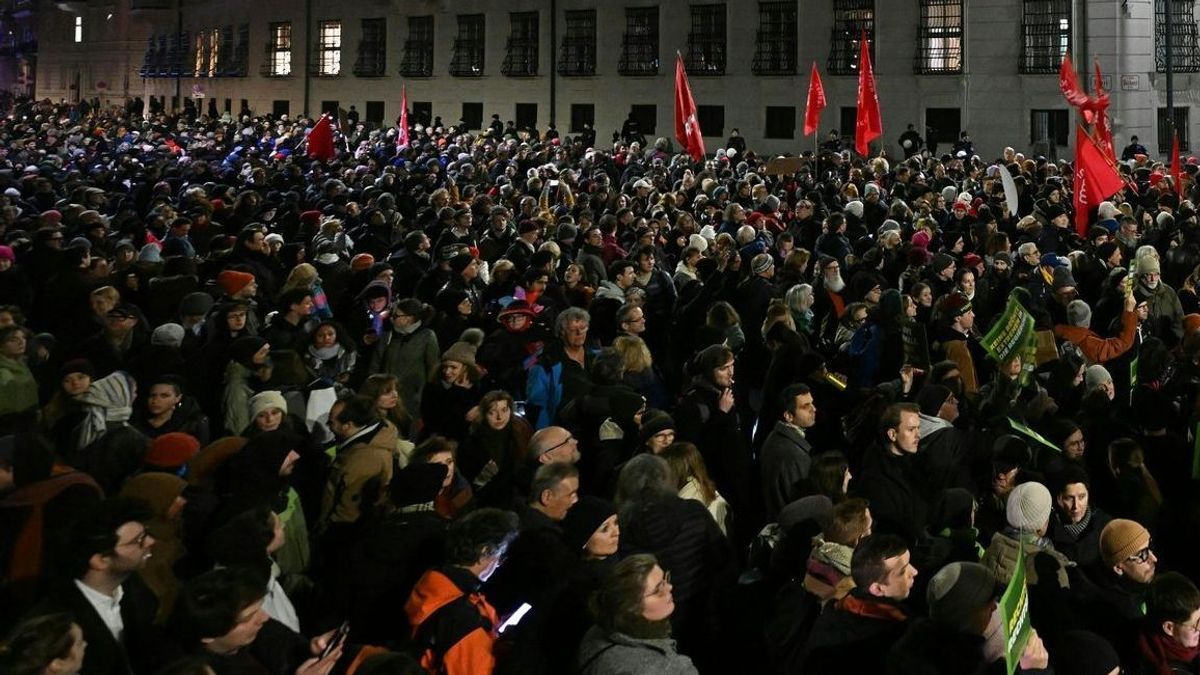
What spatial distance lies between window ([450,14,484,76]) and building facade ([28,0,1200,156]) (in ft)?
0.22

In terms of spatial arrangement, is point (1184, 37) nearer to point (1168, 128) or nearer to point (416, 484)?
point (1168, 128)

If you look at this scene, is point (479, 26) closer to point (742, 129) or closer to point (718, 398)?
point (742, 129)

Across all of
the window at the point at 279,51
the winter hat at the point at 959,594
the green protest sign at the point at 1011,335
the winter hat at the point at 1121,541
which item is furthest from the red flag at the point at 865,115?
the window at the point at 279,51

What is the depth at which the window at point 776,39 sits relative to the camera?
120 ft

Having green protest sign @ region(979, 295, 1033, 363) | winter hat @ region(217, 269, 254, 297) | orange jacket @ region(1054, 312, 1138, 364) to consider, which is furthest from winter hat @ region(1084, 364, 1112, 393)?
winter hat @ region(217, 269, 254, 297)

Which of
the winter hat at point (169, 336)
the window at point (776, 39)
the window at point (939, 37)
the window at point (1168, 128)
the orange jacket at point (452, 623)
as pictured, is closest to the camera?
the orange jacket at point (452, 623)

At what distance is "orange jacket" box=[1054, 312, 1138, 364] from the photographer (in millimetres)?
8828

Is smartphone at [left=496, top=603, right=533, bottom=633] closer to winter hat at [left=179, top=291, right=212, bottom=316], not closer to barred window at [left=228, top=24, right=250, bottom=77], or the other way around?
winter hat at [left=179, top=291, right=212, bottom=316]

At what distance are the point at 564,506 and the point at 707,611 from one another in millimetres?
725

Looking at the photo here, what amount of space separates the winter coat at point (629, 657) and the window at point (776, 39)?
33.9m

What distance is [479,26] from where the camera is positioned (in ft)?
145

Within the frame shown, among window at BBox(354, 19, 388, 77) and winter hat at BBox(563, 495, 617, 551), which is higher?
window at BBox(354, 19, 388, 77)

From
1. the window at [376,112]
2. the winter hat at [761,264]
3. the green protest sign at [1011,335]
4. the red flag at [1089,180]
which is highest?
the window at [376,112]

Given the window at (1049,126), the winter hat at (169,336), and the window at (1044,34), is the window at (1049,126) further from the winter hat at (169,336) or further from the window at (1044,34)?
the winter hat at (169,336)
